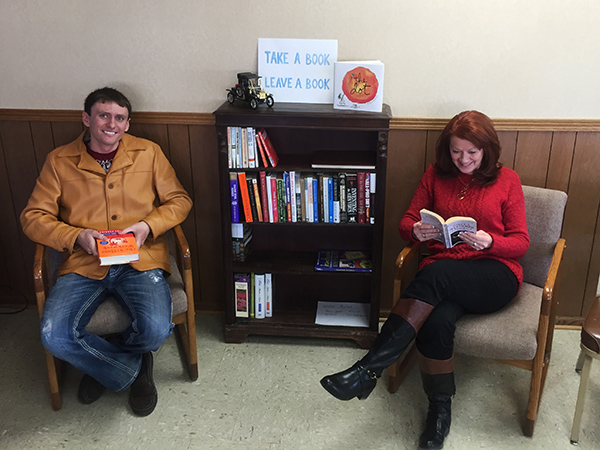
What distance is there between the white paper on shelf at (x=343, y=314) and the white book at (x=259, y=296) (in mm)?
269

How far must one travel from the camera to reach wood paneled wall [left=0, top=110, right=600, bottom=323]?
8.30 feet

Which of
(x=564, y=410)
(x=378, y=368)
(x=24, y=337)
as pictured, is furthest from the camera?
(x=24, y=337)

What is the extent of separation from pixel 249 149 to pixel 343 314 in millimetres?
936

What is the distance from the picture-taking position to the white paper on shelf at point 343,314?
2682 mm

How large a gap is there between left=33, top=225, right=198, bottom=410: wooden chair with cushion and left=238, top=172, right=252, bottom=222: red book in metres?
0.31

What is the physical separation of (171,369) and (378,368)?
38.7 inches

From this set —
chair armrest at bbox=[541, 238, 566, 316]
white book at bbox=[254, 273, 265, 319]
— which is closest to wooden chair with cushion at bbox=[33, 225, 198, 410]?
white book at bbox=[254, 273, 265, 319]

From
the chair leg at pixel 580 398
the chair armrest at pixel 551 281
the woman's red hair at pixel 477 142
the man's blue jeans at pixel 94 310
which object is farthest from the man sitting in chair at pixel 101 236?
the chair leg at pixel 580 398

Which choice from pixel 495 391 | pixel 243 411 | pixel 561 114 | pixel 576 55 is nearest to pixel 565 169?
pixel 561 114

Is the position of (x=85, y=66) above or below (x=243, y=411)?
above

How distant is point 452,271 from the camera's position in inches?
83.3

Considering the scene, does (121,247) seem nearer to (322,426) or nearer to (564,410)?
(322,426)

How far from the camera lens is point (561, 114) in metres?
2.48

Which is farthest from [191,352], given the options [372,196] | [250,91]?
[250,91]
